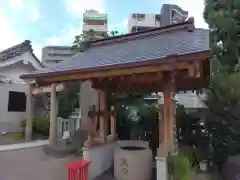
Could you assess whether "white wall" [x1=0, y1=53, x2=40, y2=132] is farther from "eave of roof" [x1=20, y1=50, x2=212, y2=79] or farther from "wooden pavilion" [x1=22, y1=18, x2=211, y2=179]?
"eave of roof" [x1=20, y1=50, x2=212, y2=79]

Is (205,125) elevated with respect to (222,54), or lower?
lower

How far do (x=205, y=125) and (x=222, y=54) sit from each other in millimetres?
2413

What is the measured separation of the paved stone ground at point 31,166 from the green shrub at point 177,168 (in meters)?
2.51

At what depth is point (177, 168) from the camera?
16.5 ft

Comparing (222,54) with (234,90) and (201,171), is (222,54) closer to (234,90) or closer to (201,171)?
(234,90)

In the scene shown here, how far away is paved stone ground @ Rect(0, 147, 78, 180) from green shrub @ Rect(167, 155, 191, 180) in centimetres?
251

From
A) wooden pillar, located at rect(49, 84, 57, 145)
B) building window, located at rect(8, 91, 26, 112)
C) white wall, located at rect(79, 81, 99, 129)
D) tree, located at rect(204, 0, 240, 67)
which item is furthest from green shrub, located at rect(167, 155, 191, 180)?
building window, located at rect(8, 91, 26, 112)

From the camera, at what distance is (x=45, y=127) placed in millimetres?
13094

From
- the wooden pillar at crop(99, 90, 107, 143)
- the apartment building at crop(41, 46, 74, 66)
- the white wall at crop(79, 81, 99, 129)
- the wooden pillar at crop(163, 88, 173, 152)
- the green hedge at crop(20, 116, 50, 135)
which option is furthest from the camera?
the apartment building at crop(41, 46, 74, 66)

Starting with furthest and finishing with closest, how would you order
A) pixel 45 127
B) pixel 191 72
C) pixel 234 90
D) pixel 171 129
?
pixel 45 127, pixel 234 90, pixel 171 129, pixel 191 72

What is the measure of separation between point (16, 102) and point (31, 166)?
26.4ft

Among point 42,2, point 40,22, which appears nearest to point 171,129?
point 42,2

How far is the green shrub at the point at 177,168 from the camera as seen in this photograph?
16.5ft

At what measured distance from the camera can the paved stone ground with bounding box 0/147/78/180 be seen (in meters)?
6.28
